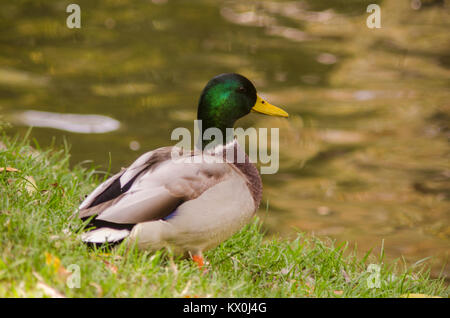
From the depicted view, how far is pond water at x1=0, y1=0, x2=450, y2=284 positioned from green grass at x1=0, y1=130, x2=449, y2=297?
109cm

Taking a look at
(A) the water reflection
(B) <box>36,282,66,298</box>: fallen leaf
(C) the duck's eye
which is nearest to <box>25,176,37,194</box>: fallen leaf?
(B) <box>36,282,66,298</box>: fallen leaf

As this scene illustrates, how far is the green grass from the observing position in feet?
9.11

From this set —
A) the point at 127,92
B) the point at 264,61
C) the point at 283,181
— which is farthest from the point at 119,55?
the point at 283,181

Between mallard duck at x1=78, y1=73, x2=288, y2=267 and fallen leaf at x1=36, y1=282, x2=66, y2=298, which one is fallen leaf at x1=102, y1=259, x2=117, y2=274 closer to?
mallard duck at x1=78, y1=73, x2=288, y2=267

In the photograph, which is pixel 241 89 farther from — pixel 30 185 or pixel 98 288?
pixel 98 288

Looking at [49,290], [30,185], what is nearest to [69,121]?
[30,185]

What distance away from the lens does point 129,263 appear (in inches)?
119

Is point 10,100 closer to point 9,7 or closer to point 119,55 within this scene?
point 119,55

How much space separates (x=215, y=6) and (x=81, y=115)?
5.53m

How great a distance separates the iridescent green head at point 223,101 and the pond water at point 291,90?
1.10 meters

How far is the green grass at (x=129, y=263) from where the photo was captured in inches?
109

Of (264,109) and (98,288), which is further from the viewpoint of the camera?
(264,109)

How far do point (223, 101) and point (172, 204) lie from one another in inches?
32.5
